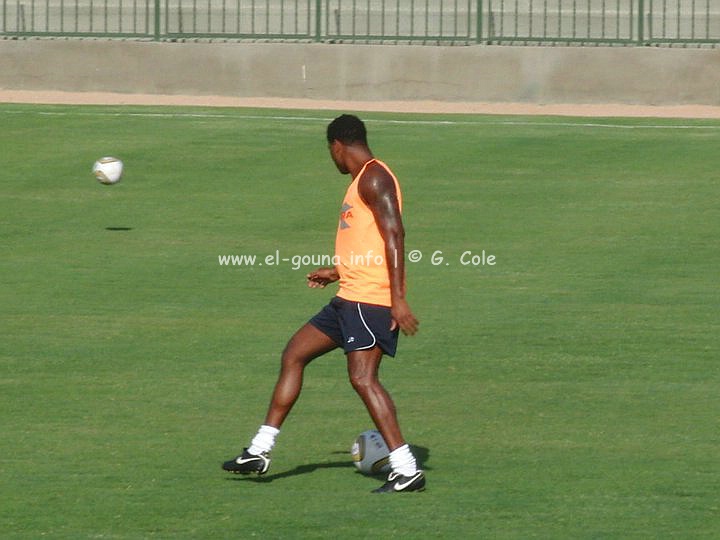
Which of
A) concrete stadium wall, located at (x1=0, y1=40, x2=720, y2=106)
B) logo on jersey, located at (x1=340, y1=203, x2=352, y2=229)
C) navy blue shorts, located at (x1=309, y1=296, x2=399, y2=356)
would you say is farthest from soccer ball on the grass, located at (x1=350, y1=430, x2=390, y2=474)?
concrete stadium wall, located at (x1=0, y1=40, x2=720, y2=106)

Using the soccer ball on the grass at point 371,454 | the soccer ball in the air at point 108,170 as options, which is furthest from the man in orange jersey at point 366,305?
the soccer ball in the air at point 108,170

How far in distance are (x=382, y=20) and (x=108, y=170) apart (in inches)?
456

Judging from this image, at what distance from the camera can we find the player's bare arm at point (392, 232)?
8648 millimetres

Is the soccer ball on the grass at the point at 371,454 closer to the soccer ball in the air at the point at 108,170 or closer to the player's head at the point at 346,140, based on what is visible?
the player's head at the point at 346,140

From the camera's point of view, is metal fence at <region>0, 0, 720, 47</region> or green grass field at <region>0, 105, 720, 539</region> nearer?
green grass field at <region>0, 105, 720, 539</region>

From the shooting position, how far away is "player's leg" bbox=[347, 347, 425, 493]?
Result: 8789mm

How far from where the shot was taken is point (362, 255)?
886 centimetres

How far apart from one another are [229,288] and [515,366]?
12.4ft

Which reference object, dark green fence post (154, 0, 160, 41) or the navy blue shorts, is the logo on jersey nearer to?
the navy blue shorts

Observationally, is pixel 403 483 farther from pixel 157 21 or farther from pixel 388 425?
pixel 157 21

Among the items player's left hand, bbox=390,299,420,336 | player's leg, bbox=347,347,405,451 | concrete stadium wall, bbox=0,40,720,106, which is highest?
concrete stadium wall, bbox=0,40,720,106

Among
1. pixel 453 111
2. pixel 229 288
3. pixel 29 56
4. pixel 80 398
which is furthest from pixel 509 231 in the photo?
pixel 29 56

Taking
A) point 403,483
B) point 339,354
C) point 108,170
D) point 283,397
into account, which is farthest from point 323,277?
point 108,170

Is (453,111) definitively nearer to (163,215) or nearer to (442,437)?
(163,215)
